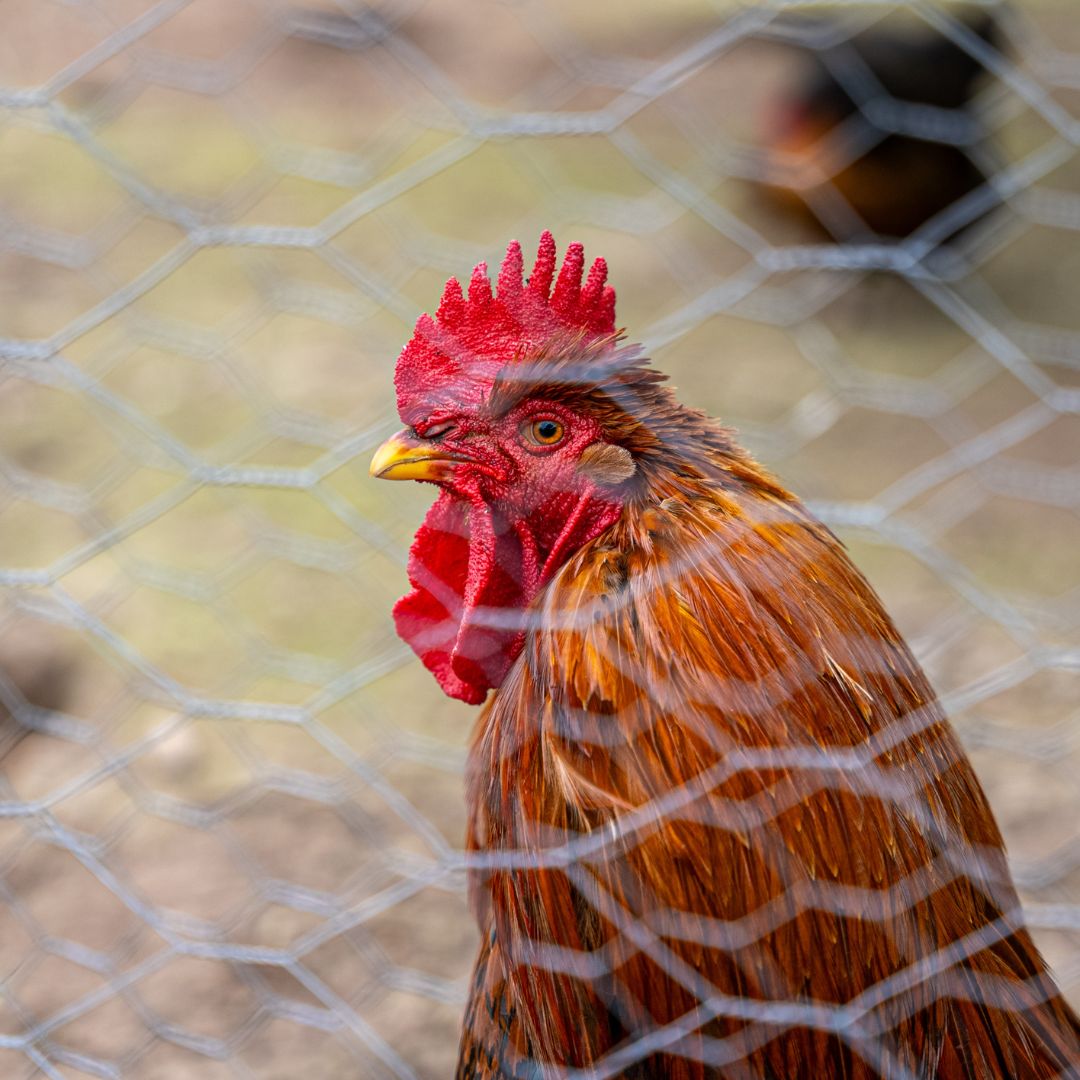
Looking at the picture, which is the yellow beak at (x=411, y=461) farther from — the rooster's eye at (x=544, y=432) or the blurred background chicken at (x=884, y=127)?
the blurred background chicken at (x=884, y=127)

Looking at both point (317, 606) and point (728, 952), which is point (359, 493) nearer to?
point (317, 606)

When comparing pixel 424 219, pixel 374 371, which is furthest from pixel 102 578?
pixel 424 219

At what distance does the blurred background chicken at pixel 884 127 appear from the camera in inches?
134

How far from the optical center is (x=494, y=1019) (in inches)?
42.2

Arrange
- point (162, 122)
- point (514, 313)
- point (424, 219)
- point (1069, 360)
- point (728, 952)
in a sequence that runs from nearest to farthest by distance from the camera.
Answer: point (728, 952) → point (514, 313) → point (1069, 360) → point (424, 219) → point (162, 122)

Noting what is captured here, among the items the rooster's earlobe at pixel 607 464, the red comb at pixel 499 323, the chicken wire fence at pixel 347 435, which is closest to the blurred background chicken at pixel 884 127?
the chicken wire fence at pixel 347 435

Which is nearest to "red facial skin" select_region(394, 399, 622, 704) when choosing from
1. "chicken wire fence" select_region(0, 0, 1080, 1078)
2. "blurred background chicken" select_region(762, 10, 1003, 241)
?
"chicken wire fence" select_region(0, 0, 1080, 1078)

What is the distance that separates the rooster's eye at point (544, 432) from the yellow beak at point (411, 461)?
0.07m

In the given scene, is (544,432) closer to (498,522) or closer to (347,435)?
(498,522)

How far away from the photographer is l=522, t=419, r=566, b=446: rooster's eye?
0.96m

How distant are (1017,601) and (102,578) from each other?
65.8 inches

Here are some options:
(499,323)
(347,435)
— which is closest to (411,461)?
(499,323)

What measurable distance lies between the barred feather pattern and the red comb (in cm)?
11

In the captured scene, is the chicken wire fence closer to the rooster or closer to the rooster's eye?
the rooster
